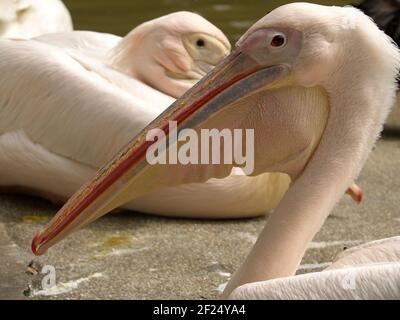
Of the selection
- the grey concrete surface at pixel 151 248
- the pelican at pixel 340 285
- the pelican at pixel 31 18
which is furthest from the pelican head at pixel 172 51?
the pelican at pixel 340 285

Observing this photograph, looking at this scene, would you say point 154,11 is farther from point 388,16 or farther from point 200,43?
point 200,43

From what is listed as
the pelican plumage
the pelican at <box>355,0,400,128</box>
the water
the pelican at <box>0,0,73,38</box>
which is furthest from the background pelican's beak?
the water

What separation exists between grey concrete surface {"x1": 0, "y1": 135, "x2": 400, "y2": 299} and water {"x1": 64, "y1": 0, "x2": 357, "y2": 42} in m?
3.31

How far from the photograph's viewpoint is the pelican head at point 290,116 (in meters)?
2.63

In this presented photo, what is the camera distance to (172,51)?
14.0 feet

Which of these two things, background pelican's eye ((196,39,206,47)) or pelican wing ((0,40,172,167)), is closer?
pelican wing ((0,40,172,167))

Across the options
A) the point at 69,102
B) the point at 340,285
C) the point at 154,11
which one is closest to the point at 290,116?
the point at 340,285

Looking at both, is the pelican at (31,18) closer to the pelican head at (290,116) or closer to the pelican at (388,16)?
the pelican at (388,16)

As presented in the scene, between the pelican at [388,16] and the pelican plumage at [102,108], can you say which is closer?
the pelican plumage at [102,108]

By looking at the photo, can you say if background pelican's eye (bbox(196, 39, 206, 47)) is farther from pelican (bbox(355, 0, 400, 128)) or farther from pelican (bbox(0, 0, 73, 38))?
pelican (bbox(355, 0, 400, 128))

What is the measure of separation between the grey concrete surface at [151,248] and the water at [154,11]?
10.9 ft

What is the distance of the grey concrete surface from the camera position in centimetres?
341

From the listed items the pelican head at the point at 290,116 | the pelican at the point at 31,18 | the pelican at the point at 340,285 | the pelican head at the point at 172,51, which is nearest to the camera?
the pelican at the point at 340,285
